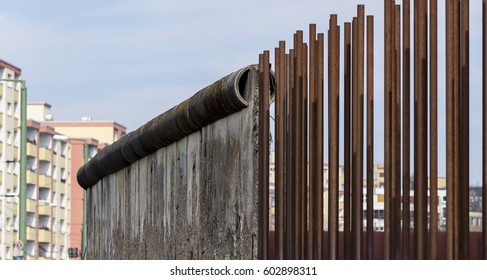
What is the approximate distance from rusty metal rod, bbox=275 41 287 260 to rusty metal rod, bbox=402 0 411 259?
1.40 meters

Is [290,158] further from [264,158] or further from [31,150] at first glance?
[31,150]

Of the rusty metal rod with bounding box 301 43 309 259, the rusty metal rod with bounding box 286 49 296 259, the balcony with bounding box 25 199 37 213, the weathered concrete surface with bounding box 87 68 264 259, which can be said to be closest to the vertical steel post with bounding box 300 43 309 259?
the rusty metal rod with bounding box 301 43 309 259

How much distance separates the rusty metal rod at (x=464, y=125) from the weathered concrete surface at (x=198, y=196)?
211 cm

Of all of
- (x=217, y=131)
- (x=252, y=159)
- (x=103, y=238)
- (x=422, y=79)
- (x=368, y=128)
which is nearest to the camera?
(x=422, y=79)

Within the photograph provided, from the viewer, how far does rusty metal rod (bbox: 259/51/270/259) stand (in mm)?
7309

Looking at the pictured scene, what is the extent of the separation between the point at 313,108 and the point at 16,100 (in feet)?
335

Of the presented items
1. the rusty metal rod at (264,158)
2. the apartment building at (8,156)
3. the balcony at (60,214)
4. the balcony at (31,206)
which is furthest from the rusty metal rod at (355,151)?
the balcony at (60,214)

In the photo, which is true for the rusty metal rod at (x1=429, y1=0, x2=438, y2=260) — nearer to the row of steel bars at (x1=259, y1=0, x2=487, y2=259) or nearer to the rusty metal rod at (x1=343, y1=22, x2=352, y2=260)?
the row of steel bars at (x1=259, y1=0, x2=487, y2=259)

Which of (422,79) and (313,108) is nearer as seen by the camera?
(422,79)

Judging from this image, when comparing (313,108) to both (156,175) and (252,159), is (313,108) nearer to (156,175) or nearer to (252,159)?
(252,159)

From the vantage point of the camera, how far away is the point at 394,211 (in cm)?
588

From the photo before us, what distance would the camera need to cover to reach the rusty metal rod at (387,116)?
587cm
